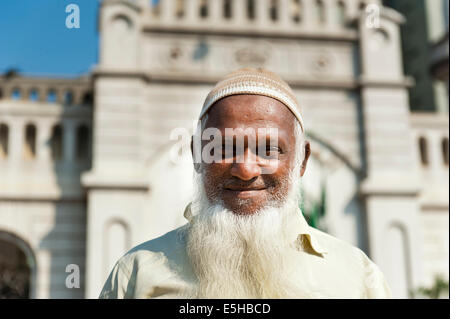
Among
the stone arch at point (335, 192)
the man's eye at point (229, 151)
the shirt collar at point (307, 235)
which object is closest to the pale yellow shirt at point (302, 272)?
the shirt collar at point (307, 235)

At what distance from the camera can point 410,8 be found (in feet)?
62.1

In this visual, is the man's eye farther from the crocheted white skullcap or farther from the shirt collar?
the shirt collar

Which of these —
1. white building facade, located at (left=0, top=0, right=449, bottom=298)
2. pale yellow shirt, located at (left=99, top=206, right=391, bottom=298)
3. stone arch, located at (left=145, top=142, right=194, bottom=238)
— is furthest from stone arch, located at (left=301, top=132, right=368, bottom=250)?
pale yellow shirt, located at (left=99, top=206, right=391, bottom=298)

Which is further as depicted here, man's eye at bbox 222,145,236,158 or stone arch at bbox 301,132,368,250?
stone arch at bbox 301,132,368,250

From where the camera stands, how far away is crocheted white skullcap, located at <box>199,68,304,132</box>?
1.73 m

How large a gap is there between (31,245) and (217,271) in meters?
10.8

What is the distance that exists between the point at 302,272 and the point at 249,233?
6.8 inches

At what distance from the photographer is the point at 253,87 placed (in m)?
1.73

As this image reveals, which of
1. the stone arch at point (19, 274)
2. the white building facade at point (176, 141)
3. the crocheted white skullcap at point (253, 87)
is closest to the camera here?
the crocheted white skullcap at point (253, 87)

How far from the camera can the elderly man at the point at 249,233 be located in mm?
1662

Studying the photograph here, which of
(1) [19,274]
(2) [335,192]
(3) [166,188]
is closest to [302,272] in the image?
(3) [166,188]

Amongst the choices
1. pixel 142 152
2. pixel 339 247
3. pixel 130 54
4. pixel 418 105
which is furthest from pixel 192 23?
pixel 339 247

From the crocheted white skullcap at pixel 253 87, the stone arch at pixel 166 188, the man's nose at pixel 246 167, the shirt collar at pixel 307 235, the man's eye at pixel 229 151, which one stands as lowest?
the shirt collar at pixel 307 235

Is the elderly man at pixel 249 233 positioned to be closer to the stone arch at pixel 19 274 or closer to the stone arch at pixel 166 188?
the stone arch at pixel 166 188
